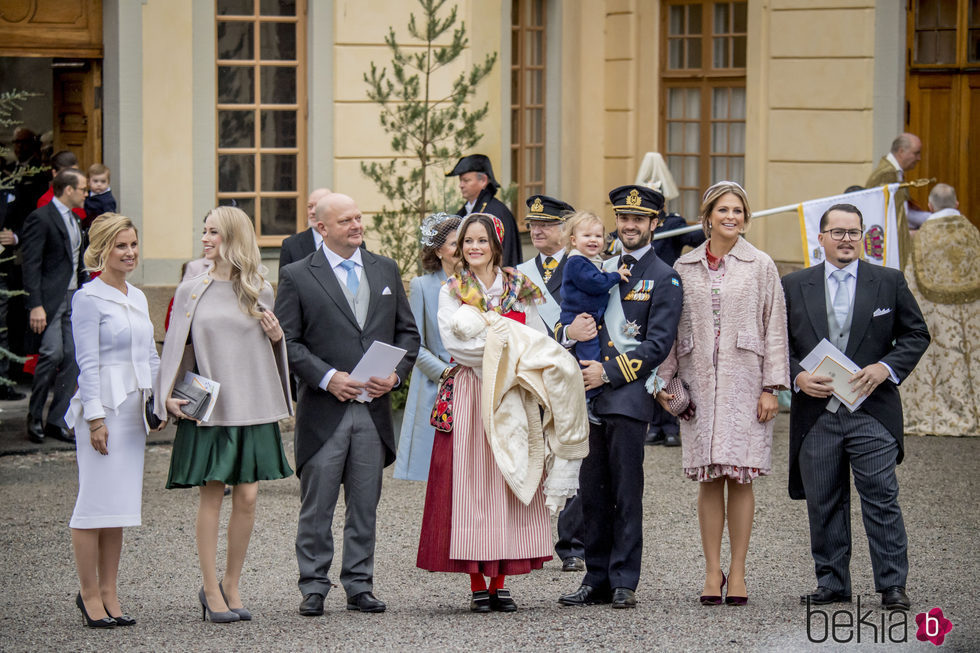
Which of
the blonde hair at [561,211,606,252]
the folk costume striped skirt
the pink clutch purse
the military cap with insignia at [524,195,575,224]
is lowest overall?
the folk costume striped skirt

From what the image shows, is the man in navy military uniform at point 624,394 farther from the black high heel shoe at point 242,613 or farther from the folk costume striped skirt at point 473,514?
the black high heel shoe at point 242,613

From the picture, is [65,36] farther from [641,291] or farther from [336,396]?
[641,291]

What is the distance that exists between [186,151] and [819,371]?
6972mm

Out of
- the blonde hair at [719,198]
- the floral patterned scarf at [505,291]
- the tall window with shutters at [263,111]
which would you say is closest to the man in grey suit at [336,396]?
the floral patterned scarf at [505,291]

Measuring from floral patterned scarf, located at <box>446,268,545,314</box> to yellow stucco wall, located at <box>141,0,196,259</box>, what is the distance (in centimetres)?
593

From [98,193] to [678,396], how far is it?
6070 millimetres

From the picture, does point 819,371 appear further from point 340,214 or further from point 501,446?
point 340,214

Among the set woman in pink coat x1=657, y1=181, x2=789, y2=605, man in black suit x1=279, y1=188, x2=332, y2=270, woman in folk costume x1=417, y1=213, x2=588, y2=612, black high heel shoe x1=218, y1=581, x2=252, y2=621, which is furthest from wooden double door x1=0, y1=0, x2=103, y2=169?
woman in pink coat x1=657, y1=181, x2=789, y2=605

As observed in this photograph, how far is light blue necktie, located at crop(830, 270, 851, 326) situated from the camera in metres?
6.36

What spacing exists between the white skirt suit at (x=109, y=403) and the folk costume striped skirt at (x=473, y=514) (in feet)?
4.07

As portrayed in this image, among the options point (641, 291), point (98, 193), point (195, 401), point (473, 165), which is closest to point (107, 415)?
point (195, 401)

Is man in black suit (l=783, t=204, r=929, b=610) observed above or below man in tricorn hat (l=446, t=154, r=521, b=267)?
below

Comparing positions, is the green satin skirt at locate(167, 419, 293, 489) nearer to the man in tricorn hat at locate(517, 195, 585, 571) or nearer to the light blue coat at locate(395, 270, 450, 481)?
the light blue coat at locate(395, 270, 450, 481)

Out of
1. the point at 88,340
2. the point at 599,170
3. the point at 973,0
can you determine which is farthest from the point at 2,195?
the point at 973,0
